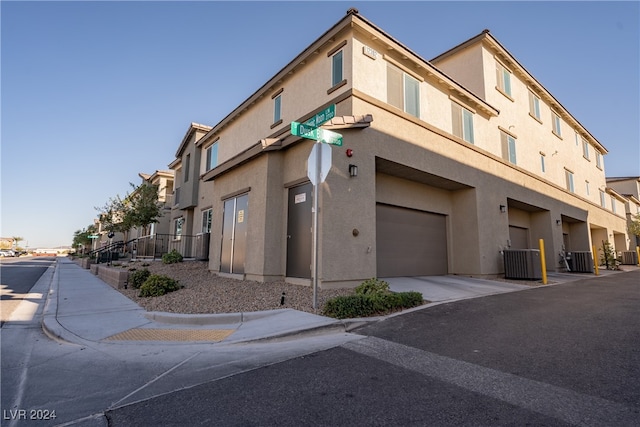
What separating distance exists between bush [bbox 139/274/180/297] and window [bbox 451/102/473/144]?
11494mm

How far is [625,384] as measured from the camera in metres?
3.25

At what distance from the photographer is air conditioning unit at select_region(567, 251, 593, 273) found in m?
17.8

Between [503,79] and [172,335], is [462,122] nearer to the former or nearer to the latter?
[503,79]

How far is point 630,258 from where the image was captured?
87.1 feet

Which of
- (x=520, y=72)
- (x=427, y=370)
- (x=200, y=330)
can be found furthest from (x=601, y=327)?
(x=520, y=72)

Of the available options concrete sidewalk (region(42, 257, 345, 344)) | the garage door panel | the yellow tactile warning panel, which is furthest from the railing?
the yellow tactile warning panel

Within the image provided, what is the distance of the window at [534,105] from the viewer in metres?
19.3

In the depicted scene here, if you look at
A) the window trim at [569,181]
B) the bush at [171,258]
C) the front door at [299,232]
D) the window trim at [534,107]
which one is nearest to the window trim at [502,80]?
the window trim at [534,107]

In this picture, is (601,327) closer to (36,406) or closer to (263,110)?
(36,406)

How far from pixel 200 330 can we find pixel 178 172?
21926mm

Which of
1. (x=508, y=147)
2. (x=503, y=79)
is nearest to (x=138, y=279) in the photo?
(x=508, y=147)

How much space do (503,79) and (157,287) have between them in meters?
18.2

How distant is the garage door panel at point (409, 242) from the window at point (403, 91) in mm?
3467

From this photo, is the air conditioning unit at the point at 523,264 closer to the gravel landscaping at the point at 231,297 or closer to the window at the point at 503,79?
the gravel landscaping at the point at 231,297
